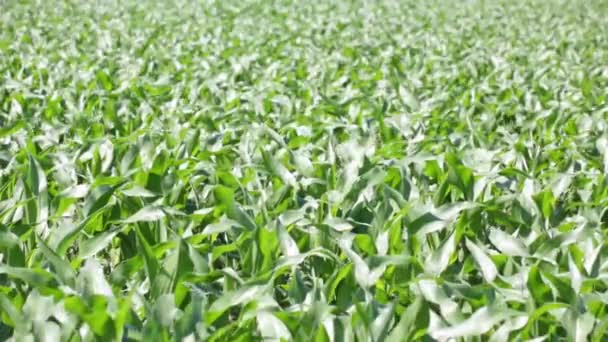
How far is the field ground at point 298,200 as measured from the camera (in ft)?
6.64

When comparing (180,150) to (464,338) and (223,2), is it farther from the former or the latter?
(223,2)

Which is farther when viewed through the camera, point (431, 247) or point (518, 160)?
point (518, 160)

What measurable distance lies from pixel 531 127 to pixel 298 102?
1.48 metres

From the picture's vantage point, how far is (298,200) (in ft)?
9.75

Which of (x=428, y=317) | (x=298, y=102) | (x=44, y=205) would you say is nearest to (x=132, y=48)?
(x=298, y=102)

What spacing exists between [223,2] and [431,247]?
10.8m

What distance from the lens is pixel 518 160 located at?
3.59m

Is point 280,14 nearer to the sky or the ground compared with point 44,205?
nearer to the ground

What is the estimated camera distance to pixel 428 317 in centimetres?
207

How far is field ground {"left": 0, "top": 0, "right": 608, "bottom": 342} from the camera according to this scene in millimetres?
2023

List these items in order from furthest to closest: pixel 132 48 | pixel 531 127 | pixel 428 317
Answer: pixel 132 48, pixel 531 127, pixel 428 317

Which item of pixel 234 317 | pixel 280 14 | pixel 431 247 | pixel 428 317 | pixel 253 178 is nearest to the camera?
pixel 428 317

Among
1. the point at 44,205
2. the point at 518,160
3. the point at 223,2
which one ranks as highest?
the point at 44,205

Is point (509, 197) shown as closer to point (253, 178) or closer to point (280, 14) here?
point (253, 178)
